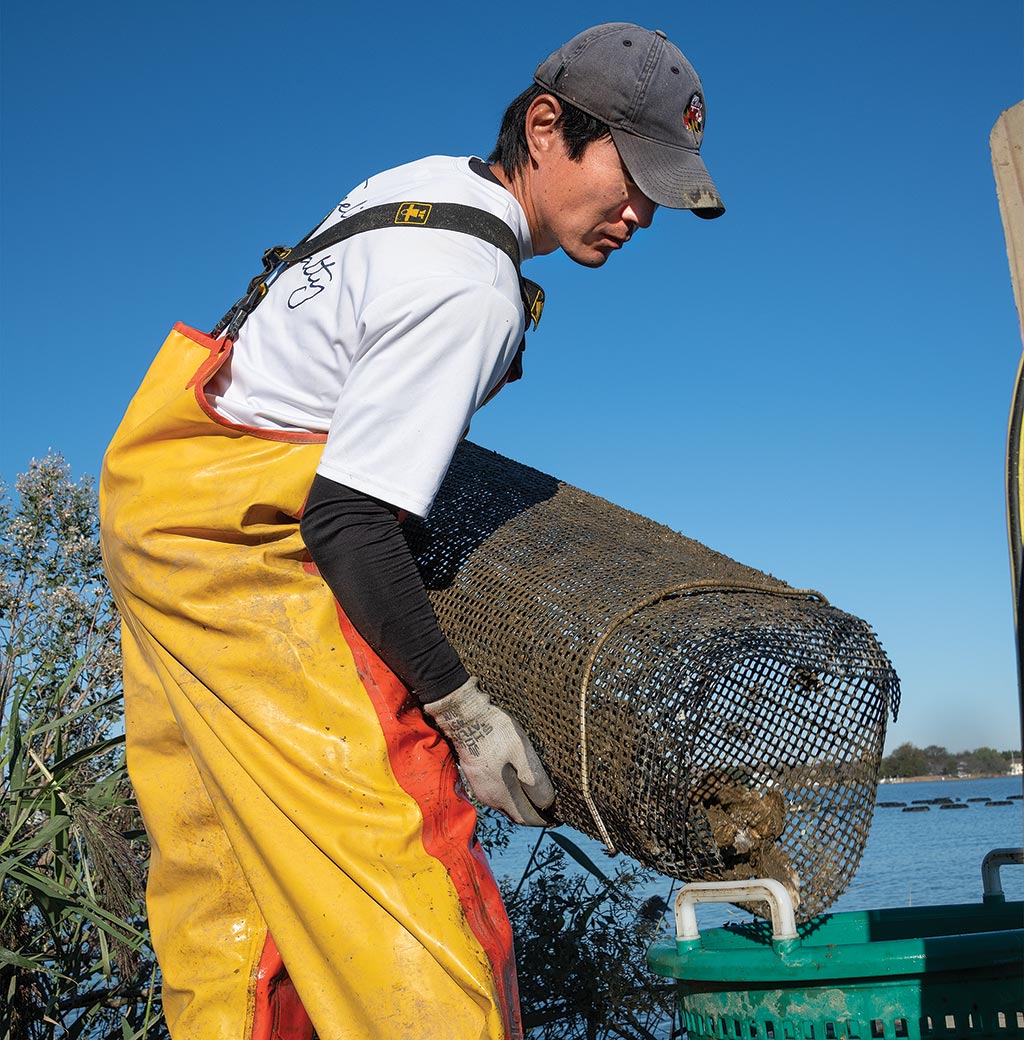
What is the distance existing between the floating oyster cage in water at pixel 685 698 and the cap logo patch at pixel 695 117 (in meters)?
0.77

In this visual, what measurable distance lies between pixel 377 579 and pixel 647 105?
0.96 m

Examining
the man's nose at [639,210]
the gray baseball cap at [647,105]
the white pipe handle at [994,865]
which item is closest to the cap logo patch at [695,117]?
the gray baseball cap at [647,105]

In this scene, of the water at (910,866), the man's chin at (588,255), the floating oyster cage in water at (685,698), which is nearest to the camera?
the floating oyster cage in water at (685,698)

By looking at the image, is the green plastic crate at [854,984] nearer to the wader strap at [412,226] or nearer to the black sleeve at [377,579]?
the black sleeve at [377,579]

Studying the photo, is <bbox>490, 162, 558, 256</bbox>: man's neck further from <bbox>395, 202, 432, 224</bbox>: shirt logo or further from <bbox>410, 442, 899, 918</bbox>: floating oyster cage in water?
<bbox>410, 442, 899, 918</bbox>: floating oyster cage in water

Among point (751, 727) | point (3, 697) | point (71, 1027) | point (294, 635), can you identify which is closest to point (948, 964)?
point (751, 727)

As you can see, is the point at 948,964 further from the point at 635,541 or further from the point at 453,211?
the point at 453,211

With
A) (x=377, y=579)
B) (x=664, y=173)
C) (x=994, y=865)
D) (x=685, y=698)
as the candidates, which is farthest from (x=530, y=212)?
(x=994, y=865)

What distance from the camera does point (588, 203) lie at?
1.92 metres

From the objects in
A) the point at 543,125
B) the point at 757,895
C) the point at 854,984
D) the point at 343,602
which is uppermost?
the point at 543,125

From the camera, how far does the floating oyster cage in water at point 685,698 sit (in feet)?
5.42

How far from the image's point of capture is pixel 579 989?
140 inches

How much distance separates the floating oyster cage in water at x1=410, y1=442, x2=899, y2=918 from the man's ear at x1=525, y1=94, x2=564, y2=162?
73cm

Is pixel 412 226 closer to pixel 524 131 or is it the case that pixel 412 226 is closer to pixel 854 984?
pixel 524 131
